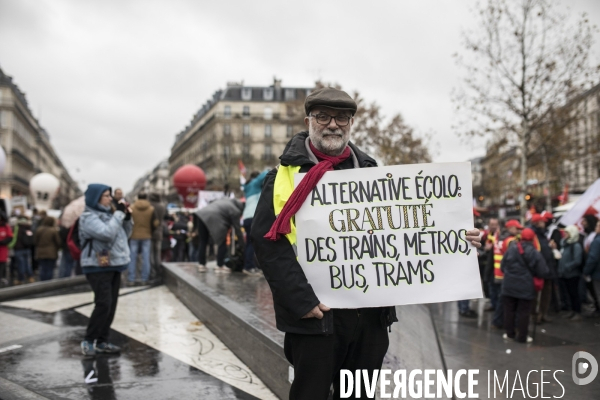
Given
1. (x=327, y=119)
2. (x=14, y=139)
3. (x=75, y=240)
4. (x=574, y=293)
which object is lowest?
(x=574, y=293)

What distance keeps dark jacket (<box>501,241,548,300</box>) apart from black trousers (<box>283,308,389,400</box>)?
5.29 metres

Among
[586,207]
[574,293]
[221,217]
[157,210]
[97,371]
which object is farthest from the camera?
[157,210]

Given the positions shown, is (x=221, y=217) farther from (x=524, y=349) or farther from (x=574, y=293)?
(x=574, y=293)

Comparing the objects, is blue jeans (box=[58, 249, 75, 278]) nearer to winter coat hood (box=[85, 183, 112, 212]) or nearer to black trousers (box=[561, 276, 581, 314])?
winter coat hood (box=[85, 183, 112, 212])

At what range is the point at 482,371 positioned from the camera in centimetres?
568

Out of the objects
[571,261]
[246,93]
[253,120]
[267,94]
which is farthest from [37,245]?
[246,93]

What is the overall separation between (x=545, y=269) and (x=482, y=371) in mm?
2418

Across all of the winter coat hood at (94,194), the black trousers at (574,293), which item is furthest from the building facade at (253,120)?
the winter coat hood at (94,194)

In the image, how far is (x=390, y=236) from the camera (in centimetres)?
278

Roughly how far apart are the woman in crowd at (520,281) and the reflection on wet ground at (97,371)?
4.60 m

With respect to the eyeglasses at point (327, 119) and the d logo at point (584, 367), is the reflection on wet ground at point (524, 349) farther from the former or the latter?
the eyeglasses at point (327, 119)

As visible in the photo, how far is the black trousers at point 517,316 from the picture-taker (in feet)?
23.9

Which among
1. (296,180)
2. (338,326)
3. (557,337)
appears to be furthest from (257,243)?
(557,337)

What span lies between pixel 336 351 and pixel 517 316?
5.69m
